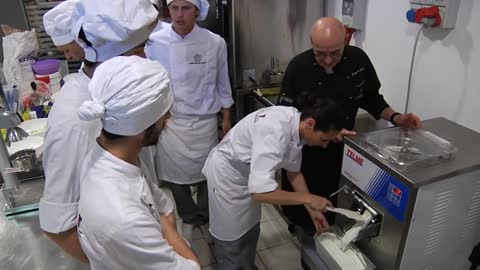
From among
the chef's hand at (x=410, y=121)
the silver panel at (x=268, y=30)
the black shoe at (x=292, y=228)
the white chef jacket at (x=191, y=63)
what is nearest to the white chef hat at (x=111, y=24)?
the white chef jacket at (x=191, y=63)

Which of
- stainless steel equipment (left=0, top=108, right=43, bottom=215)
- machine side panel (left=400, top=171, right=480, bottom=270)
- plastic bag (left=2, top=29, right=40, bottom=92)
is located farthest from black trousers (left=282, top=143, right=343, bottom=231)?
plastic bag (left=2, top=29, right=40, bottom=92)

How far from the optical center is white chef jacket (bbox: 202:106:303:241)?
3.83 feet

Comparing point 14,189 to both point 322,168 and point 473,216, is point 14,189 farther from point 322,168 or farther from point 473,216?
point 473,216

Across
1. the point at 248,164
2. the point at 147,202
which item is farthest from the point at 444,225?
the point at 147,202

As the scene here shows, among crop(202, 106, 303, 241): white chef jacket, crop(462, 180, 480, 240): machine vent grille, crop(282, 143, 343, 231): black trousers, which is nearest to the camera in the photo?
crop(462, 180, 480, 240): machine vent grille

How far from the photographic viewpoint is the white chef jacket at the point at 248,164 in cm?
117

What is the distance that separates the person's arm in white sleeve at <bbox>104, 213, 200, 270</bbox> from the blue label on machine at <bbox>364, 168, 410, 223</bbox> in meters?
0.64

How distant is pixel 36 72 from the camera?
78.9 inches

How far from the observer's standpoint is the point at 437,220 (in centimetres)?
103

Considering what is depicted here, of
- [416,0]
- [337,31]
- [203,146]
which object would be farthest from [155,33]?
[416,0]

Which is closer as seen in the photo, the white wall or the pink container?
the white wall

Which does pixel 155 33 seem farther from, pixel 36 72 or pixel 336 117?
pixel 336 117

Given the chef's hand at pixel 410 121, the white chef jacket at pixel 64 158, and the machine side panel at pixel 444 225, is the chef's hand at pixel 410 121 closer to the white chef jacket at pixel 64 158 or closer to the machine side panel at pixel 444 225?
the machine side panel at pixel 444 225

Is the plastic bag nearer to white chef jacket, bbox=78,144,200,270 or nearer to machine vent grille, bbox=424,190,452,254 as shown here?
white chef jacket, bbox=78,144,200,270
